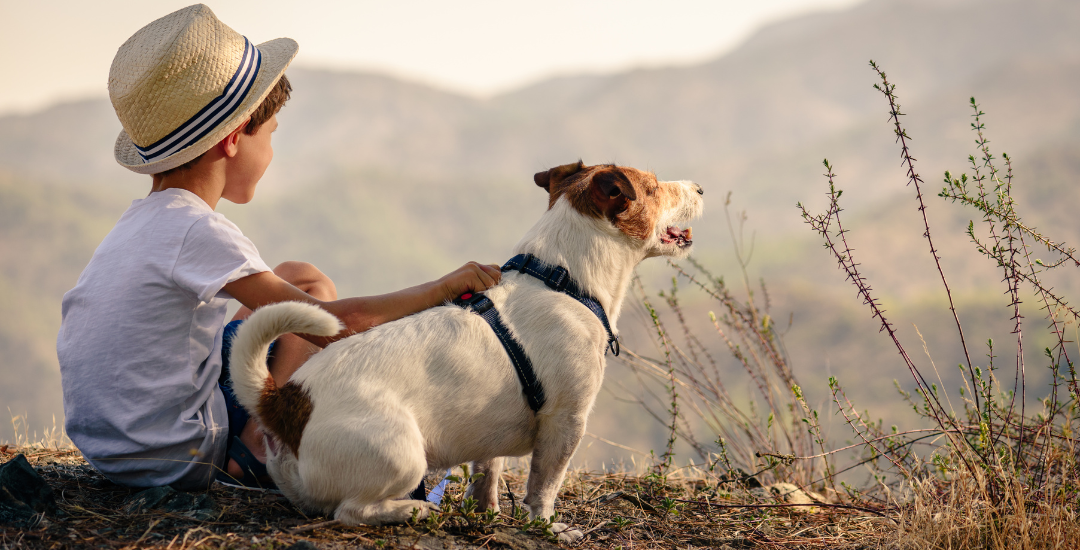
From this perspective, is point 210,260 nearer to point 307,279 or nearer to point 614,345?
point 307,279

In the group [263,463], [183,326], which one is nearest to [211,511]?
[263,463]

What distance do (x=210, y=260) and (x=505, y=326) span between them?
1144mm

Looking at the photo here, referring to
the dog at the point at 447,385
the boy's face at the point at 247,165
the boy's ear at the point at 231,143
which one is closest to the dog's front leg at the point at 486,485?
the dog at the point at 447,385

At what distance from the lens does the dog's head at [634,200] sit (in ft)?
10.3

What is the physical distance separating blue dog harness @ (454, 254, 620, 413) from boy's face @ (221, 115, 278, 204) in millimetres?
1070

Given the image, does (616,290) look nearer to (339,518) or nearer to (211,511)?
(339,518)

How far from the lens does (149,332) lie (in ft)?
8.28

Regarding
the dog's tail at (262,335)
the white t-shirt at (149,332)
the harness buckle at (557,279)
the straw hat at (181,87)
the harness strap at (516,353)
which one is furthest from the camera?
the harness buckle at (557,279)

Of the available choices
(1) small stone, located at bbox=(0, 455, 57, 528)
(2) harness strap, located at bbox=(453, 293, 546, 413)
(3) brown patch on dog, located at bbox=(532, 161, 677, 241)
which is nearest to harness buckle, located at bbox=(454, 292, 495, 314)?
(2) harness strap, located at bbox=(453, 293, 546, 413)

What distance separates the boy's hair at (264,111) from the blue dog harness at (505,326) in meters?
1.17

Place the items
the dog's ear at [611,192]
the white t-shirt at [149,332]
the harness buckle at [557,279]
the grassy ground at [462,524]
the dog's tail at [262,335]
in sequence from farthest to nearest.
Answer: the dog's ear at [611,192] < the harness buckle at [557,279] < the white t-shirt at [149,332] < the grassy ground at [462,524] < the dog's tail at [262,335]

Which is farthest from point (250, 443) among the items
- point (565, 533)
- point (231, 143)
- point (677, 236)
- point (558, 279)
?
point (677, 236)

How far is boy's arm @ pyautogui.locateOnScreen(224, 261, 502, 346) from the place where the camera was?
2.51 meters

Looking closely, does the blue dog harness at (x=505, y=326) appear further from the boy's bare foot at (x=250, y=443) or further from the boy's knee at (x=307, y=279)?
the boy's bare foot at (x=250, y=443)
